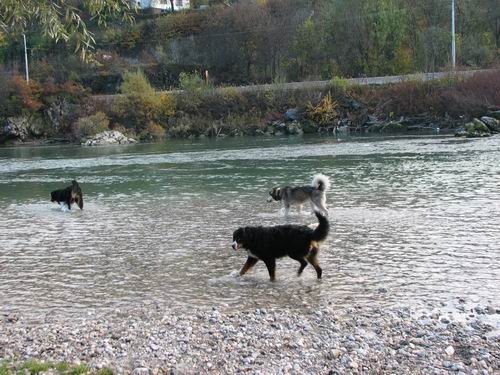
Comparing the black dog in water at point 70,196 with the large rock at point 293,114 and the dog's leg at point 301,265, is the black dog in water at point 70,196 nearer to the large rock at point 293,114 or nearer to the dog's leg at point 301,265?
the dog's leg at point 301,265

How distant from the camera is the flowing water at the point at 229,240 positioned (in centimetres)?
998

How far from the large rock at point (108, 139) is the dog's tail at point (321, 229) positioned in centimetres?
5489

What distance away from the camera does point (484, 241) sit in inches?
504

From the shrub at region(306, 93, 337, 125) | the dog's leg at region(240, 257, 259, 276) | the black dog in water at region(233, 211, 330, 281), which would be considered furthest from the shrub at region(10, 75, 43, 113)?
the black dog in water at region(233, 211, 330, 281)

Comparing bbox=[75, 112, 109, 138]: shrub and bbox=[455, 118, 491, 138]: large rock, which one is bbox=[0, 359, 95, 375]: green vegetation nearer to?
bbox=[455, 118, 491, 138]: large rock

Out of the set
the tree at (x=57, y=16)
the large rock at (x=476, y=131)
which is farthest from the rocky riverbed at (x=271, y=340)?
the large rock at (x=476, y=131)

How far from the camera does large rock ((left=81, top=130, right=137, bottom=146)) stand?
208ft

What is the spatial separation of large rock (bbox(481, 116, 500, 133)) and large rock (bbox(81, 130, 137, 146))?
3520 cm

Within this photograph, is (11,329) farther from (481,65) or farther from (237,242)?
(481,65)

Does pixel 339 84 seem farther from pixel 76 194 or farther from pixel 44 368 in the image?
pixel 44 368

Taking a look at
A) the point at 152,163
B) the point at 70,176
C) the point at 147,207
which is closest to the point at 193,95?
the point at 152,163

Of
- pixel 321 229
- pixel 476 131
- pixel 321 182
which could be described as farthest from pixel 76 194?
pixel 476 131

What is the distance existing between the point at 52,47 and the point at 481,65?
235 feet

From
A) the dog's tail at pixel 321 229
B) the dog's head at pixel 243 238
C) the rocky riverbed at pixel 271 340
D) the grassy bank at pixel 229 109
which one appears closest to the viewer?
the rocky riverbed at pixel 271 340
